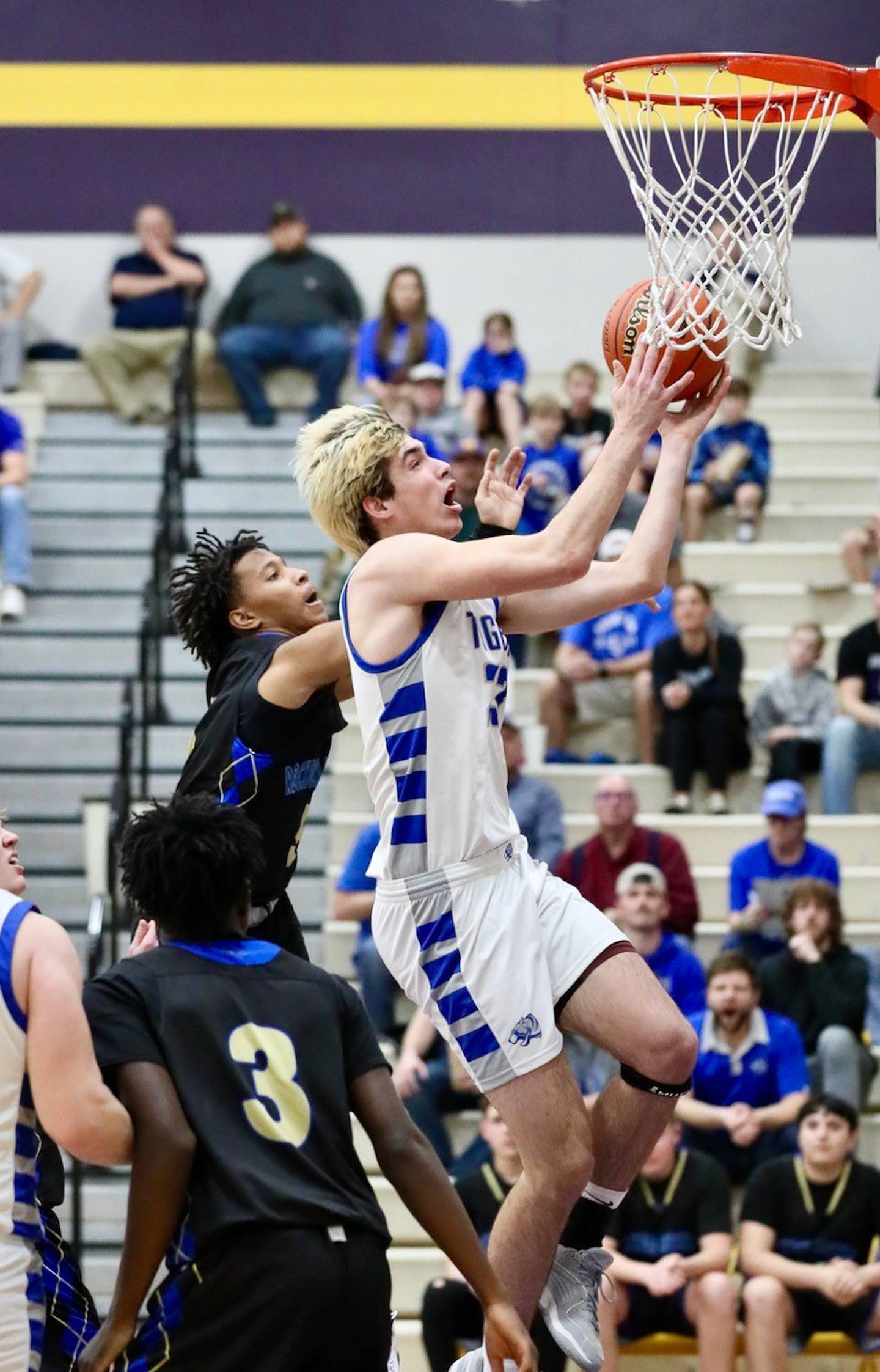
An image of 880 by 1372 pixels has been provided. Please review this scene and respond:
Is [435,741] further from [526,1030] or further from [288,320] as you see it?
[288,320]

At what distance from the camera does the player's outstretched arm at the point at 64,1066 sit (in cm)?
353

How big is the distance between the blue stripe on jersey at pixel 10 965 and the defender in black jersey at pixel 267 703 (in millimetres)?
877

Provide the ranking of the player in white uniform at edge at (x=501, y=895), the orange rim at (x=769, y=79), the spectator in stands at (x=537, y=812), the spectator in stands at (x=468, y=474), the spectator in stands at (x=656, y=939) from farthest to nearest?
the spectator in stands at (x=468, y=474) < the spectator in stands at (x=537, y=812) < the spectator in stands at (x=656, y=939) < the orange rim at (x=769, y=79) < the player in white uniform at edge at (x=501, y=895)

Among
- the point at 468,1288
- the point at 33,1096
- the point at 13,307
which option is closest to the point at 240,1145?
the point at 33,1096

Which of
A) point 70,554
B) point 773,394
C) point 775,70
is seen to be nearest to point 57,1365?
point 775,70

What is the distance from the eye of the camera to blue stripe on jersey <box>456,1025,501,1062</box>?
4391mm

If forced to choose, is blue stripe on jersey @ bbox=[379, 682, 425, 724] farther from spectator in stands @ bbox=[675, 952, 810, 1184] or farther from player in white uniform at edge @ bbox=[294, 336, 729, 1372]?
spectator in stands @ bbox=[675, 952, 810, 1184]

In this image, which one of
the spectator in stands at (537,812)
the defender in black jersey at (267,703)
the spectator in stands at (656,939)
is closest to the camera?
the defender in black jersey at (267,703)

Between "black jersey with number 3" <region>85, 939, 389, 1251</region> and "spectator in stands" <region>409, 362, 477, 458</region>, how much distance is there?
8.69 meters

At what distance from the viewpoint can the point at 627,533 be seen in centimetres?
1124

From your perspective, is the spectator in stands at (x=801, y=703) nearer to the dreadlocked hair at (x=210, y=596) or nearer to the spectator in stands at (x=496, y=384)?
the spectator in stands at (x=496, y=384)

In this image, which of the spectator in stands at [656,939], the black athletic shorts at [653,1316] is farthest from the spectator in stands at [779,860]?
the black athletic shorts at [653,1316]

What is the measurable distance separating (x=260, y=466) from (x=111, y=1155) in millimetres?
9720

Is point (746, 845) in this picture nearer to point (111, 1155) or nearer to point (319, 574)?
point (319, 574)
